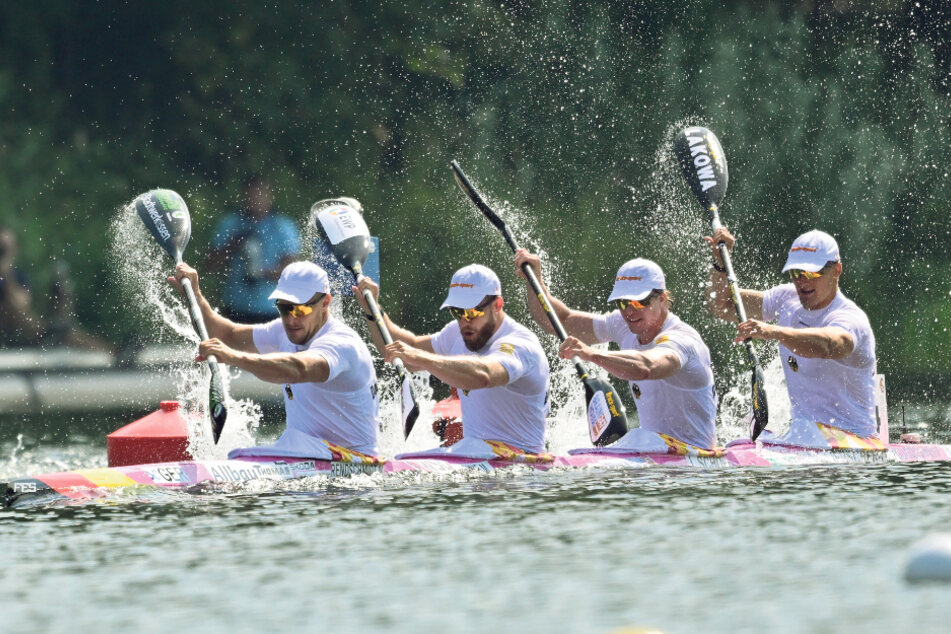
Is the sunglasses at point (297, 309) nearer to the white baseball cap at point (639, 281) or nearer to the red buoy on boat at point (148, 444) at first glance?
the red buoy on boat at point (148, 444)

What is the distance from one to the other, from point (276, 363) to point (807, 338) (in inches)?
126

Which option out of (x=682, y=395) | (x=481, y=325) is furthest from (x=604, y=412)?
(x=481, y=325)

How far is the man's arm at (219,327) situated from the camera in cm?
1110

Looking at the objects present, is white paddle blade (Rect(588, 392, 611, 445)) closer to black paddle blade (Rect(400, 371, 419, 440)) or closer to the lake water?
the lake water

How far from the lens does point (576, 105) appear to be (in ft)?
74.1

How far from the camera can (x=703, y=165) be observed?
13.6 metres

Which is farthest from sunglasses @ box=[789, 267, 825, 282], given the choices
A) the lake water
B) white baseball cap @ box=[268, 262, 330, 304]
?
white baseball cap @ box=[268, 262, 330, 304]

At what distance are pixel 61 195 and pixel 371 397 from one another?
12.5m

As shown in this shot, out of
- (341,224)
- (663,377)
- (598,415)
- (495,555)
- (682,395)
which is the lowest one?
(495,555)

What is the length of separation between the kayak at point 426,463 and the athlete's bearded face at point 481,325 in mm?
577

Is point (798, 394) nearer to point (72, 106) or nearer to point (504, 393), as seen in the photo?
point (504, 393)

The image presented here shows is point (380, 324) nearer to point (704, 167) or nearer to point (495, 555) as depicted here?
point (704, 167)

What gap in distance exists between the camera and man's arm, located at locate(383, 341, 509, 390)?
9984 millimetres

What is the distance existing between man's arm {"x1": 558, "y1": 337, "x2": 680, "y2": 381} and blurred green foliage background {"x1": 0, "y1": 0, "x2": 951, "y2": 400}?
10.3m
